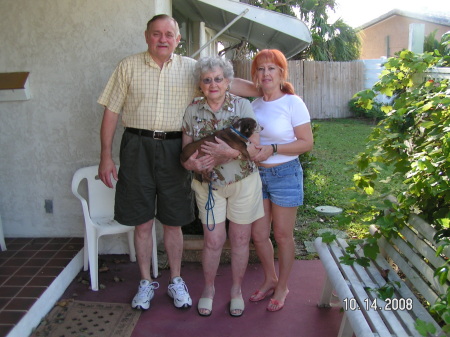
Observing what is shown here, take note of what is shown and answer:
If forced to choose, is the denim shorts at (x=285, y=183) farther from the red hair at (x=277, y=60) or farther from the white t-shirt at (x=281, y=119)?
the red hair at (x=277, y=60)

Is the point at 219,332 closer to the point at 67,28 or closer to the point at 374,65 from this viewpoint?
the point at 67,28

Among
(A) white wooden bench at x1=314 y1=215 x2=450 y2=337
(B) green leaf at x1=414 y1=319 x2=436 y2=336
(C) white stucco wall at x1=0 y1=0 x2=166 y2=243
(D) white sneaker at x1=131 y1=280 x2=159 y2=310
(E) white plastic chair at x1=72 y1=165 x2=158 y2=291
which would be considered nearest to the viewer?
(B) green leaf at x1=414 y1=319 x2=436 y2=336

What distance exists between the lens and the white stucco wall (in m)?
3.63

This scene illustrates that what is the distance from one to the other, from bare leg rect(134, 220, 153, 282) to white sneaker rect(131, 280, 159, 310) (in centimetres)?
6

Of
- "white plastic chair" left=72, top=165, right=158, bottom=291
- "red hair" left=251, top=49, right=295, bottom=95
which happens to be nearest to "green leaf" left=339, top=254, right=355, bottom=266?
"red hair" left=251, top=49, right=295, bottom=95

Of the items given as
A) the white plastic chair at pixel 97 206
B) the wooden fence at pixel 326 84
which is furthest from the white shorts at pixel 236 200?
the wooden fence at pixel 326 84

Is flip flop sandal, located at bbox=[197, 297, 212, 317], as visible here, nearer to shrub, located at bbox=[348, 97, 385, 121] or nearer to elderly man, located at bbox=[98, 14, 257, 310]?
elderly man, located at bbox=[98, 14, 257, 310]

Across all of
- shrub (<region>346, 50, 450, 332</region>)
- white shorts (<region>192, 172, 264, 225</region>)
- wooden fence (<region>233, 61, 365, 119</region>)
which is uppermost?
wooden fence (<region>233, 61, 365, 119</region>)

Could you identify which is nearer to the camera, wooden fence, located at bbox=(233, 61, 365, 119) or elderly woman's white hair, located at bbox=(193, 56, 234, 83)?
elderly woman's white hair, located at bbox=(193, 56, 234, 83)

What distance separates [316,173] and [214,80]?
478cm

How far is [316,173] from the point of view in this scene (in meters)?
7.21

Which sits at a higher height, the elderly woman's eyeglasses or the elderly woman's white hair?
the elderly woman's white hair

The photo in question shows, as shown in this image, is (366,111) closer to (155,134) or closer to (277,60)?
(277,60)

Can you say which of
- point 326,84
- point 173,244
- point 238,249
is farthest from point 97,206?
point 326,84
